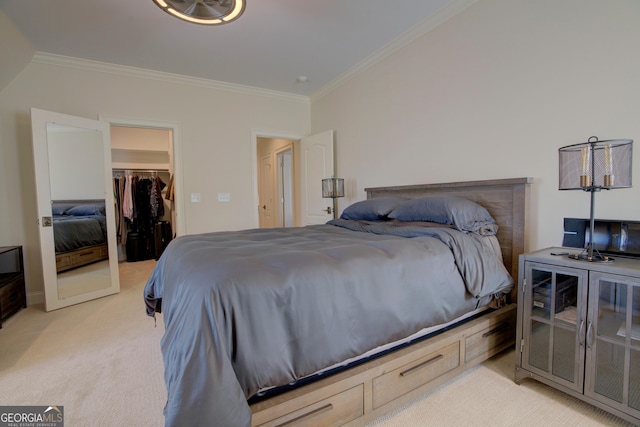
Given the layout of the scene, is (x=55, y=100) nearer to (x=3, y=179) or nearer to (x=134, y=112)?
(x=134, y=112)

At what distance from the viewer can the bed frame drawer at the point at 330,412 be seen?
110 cm

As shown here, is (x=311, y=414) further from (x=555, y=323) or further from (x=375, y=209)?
(x=375, y=209)

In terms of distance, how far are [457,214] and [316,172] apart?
2645mm

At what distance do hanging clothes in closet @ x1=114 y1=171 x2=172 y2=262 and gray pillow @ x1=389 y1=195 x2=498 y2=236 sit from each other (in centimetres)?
497

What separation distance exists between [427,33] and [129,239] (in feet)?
18.6

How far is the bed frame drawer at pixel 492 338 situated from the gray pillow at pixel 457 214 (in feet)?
1.95

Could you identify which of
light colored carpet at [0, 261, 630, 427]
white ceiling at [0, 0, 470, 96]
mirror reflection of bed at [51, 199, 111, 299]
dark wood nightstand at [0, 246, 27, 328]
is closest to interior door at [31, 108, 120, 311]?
mirror reflection of bed at [51, 199, 111, 299]

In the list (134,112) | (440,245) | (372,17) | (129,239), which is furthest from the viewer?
(129,239)

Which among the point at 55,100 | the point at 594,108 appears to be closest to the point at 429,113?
the point at 594,108

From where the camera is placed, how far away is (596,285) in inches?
53.1

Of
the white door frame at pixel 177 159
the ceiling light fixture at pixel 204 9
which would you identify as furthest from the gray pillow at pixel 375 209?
the white door frame at pixel 177 159

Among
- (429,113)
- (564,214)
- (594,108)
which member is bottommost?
(564,214)

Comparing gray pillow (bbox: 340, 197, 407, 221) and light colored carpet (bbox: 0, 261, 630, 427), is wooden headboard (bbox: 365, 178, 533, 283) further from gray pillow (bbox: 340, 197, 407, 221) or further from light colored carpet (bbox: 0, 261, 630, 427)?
light colored carpet (bbox: 0, 261, 630, 427)

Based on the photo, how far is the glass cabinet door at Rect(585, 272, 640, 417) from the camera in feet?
4.10
